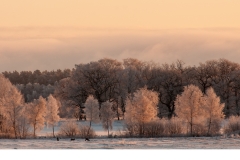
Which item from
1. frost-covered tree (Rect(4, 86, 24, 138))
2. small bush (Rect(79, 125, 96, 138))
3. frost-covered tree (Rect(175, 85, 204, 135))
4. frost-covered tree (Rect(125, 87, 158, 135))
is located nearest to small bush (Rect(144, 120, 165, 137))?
frost-covered tree (Rect(125, 87, 158, 135))

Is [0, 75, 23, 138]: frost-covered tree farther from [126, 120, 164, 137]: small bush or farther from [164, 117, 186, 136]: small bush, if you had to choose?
[164, 117, 186, 136]: small bush

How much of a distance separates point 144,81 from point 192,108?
17.1 meters

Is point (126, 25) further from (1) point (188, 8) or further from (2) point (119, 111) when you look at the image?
(2) point (119, 111)

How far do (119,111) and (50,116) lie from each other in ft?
49.5

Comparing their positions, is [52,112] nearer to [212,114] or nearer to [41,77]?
[212,114]

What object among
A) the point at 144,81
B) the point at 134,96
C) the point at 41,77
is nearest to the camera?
the point at 134,96

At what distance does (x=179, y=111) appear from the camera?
106 ft

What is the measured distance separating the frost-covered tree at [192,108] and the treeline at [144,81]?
13.3 meters

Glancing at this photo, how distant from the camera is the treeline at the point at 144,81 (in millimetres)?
47156

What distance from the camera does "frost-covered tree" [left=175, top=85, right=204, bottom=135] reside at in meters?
31.7

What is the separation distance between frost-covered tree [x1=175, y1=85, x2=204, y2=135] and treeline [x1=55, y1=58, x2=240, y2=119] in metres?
13.3

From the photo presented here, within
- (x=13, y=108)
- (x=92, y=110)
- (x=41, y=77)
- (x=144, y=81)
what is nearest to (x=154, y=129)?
(x=92, y=110)

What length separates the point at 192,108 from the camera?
32156 millimetres

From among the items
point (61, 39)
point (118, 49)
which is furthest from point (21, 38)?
point (118, 49)
